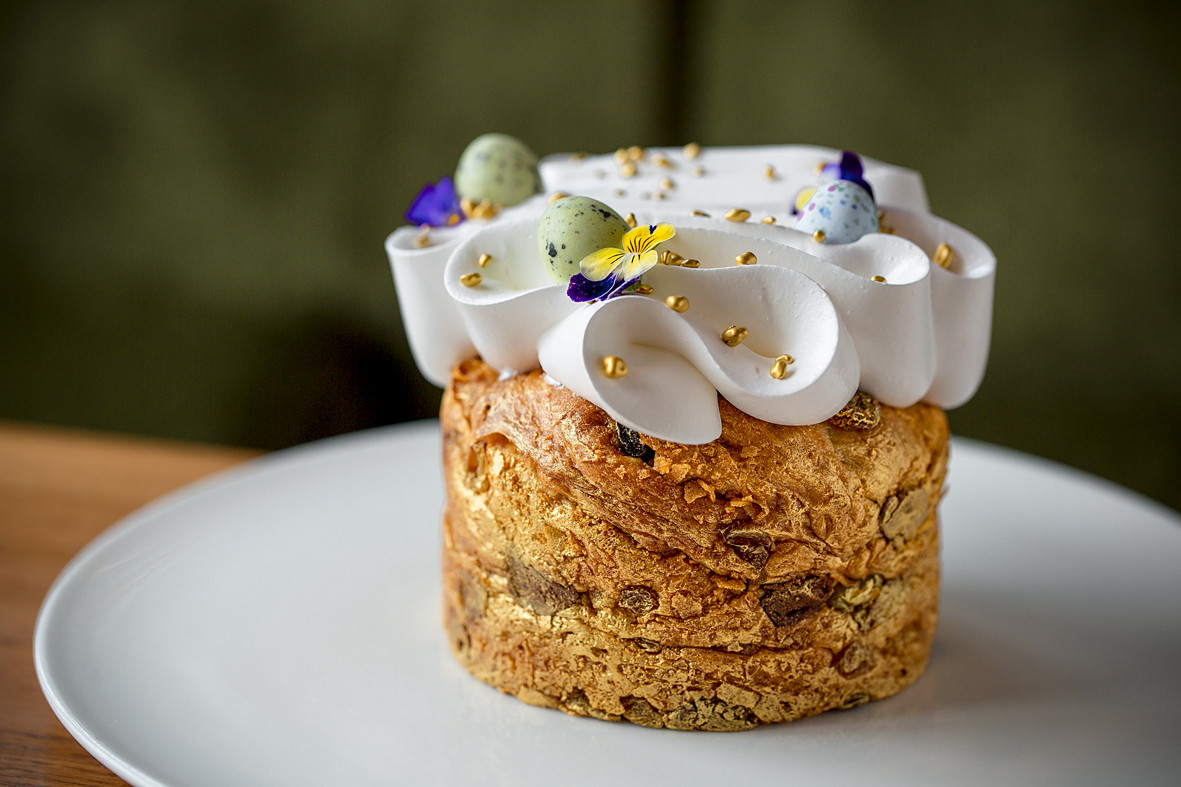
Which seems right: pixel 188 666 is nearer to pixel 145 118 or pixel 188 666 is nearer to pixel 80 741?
pixel 80 741

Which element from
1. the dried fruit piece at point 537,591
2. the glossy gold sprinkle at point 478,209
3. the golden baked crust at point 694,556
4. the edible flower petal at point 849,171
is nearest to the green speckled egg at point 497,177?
the glossy gold sprinkle at point 478,209

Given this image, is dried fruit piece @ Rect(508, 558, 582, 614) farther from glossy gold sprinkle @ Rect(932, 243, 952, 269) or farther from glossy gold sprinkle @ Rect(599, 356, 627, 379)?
glossy gold sprinkle @ Rect(932, 243, 952, 269)

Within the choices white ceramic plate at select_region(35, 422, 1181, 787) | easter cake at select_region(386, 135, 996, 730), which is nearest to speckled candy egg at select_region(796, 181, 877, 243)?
easter cake at select_region(386, 135, 996, 730)

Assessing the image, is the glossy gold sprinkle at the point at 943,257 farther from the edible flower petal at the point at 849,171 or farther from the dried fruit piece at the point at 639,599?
the dried fruit piece at the point at 639,599

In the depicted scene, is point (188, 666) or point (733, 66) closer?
point (188, 666)

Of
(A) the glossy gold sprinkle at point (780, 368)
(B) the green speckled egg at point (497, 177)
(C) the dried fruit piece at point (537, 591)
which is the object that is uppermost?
(B) the green speckled egg at point (497, 177)

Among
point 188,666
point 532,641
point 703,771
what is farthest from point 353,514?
point 703,771

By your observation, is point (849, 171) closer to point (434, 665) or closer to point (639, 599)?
point (639, 599)

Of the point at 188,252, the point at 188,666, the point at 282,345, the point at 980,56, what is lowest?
the point at 282,345
